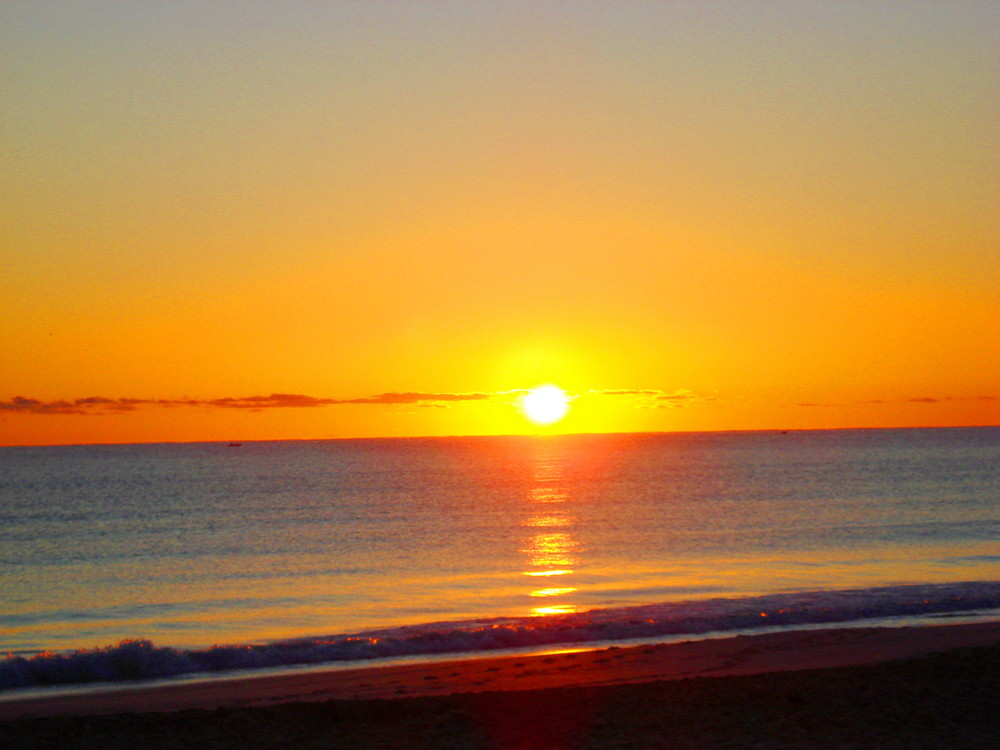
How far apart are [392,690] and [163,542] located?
3202 cm

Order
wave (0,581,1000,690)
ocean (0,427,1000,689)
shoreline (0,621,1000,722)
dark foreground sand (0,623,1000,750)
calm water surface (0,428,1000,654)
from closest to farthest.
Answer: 1. dark foreground sand (0,623,1000,750)
2. shoreline (0,621,1000,722)
3. wave (0,581,1000,690)
4. ocean (0,427,1000,689)
5. calm water surface (0,428,1000,654)

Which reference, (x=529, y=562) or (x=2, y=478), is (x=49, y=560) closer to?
(x=529, y=562)

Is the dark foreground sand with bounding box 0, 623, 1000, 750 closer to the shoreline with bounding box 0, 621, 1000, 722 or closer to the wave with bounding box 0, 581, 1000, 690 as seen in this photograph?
the shoreline with bounding box 0, 621, 1000, 722

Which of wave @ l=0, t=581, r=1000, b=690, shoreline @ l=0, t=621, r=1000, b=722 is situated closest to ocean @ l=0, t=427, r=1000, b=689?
wave @ l=0, t=581, r=1000, b=690

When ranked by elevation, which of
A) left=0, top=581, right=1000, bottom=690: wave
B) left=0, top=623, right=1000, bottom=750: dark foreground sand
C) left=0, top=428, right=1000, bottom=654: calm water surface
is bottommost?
A: left=0, top=623, right=1000, bottom=750: dark foreground sand

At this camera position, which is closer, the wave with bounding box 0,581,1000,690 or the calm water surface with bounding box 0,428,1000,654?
the wave with bounding box 0,581,1000,690

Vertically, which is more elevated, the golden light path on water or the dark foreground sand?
the golden light path on water

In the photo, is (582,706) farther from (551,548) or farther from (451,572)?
(551,548)

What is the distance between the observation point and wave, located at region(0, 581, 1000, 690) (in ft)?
58.1

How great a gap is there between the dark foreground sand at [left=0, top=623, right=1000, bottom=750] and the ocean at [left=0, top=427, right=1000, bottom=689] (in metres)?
2.87

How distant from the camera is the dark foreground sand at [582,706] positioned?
1149 centimetres

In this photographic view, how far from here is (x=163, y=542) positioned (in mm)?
43938

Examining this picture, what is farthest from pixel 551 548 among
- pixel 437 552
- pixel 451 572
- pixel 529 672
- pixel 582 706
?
pixel 582 706

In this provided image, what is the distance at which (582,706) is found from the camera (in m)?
13.1
